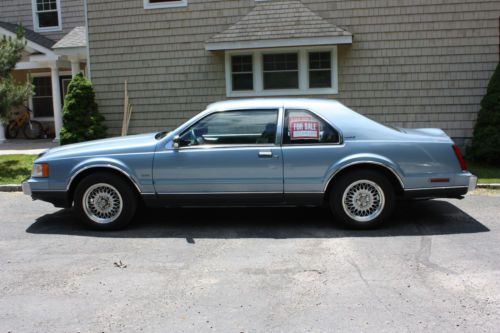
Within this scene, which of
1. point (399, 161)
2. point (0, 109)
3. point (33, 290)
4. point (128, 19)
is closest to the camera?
point (33, 290)

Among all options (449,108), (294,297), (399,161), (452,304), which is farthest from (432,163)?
Result: (449,108)

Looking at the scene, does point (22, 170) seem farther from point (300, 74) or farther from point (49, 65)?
point (300, 74)

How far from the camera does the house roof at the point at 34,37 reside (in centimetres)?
1590

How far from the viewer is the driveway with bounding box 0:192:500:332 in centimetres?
392

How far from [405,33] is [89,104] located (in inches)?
305

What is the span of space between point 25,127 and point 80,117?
22.2 feet

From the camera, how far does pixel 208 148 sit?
629 centimetres

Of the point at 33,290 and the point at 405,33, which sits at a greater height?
the point at 405,33

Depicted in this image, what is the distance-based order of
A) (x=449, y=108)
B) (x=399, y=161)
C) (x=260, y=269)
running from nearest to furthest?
(x=260, y=269) < (x=399, y=161) < (x=449, y=108)

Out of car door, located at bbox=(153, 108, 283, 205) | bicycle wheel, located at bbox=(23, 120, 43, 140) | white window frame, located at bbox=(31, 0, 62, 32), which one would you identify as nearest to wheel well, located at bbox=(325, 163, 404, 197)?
car door, located at bbox=(153, 108, 283, 205)

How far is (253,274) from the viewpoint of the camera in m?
4.90

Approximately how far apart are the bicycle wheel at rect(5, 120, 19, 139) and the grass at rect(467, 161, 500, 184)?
48.6 ft

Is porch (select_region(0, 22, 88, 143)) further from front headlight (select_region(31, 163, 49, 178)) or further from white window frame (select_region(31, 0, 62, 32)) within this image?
front headlight (select_region(31, 163, 49, 178))

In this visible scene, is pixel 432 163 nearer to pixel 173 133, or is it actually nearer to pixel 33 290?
pixel 173 133
